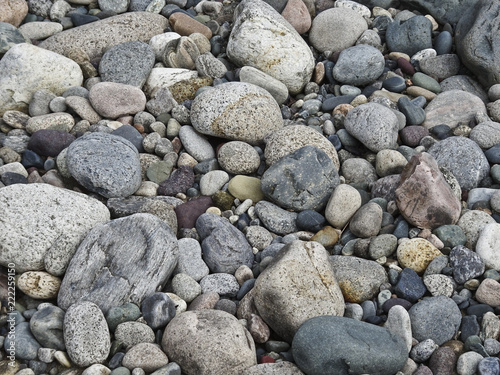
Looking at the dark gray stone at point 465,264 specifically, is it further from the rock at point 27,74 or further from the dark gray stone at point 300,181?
the rock at point 27,74

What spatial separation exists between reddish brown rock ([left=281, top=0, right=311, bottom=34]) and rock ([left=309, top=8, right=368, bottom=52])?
0.13 m

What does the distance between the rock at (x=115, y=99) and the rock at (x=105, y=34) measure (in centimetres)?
117

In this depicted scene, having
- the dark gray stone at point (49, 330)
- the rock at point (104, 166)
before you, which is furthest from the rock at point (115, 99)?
the dark gray stone at point (49, 330)

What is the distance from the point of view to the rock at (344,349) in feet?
12.8

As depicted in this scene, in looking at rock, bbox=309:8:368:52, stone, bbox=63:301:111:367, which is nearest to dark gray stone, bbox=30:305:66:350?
stone, bbox=63:301:111:367

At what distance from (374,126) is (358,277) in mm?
2018

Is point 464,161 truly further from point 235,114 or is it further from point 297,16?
point 297,16

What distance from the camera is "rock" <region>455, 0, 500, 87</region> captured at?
22.7 feet

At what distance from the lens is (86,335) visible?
13.6 feet

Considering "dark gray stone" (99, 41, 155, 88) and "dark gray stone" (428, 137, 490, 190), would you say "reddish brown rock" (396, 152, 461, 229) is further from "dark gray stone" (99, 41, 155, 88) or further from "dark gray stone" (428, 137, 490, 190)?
"dark gray stone" (99, 41, 155, 88)

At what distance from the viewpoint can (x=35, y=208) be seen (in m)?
4.88

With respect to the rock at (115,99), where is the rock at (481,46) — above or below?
above

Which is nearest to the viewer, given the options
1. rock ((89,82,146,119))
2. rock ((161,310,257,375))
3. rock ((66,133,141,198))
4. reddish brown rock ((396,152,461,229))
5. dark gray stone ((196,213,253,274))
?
rock ((161,310,257,375))

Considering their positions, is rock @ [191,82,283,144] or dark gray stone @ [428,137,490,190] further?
rock @ [191,82,283,144]
